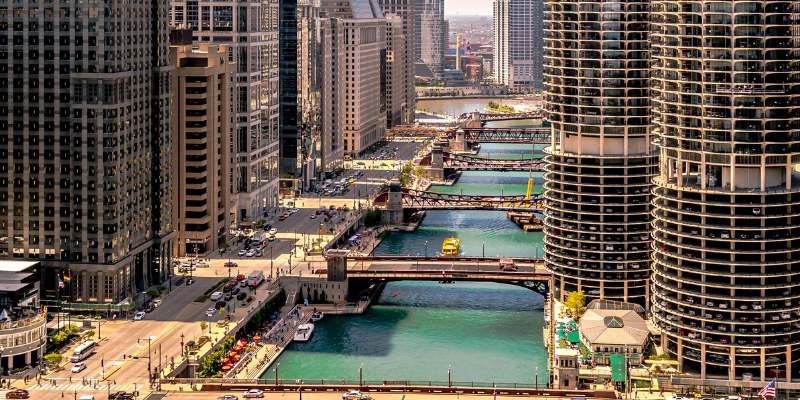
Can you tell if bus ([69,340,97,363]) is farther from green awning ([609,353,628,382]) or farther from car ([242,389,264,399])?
green awning ([609,353,628,382])

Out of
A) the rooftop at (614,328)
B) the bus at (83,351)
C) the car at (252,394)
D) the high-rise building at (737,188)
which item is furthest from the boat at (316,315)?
the high-rise building at (737,188)

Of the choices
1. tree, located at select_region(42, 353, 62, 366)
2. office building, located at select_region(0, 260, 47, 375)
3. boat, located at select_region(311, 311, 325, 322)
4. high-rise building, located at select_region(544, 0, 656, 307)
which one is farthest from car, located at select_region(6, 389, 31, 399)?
high-rise building, located at select_region(544, 0, 656, 307)

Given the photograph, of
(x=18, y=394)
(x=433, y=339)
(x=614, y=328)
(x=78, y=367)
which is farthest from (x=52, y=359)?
(x=614, y=328)

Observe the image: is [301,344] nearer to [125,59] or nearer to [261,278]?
[261,278]

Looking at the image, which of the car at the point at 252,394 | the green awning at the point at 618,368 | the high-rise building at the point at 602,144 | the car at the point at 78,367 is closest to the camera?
the car at the point at 252,394

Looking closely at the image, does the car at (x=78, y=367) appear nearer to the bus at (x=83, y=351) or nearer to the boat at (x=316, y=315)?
the bus at (x=83, y=351)
